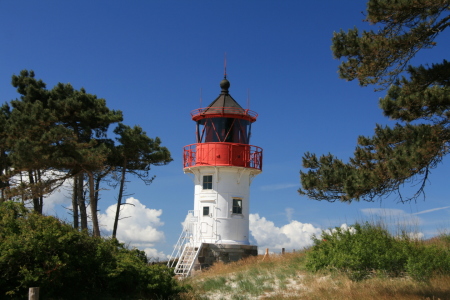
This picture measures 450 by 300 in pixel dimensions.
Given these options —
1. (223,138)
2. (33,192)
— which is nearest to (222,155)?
(223,138)

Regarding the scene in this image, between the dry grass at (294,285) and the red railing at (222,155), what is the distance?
604 cm

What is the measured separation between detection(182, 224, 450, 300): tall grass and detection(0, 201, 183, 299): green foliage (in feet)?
5.32

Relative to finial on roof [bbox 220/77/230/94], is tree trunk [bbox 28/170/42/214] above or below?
below

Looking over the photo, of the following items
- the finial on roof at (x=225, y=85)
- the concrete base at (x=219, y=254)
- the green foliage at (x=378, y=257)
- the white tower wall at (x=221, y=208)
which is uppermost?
the finial on roof at (x=225, y=85)

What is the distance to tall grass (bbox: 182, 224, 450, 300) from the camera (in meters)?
15.4

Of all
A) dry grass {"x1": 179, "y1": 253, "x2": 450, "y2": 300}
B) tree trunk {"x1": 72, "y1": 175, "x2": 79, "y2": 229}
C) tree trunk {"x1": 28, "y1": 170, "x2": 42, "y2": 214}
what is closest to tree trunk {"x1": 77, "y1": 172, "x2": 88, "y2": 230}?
tree trunk {"x1": 72, "y1": 175, "x2": 79, "y2": 229}

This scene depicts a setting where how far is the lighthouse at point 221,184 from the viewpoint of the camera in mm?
26359

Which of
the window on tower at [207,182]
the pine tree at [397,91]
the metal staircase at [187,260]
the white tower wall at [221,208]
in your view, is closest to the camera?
the pine tree at [397,91]

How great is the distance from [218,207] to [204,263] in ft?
9.40

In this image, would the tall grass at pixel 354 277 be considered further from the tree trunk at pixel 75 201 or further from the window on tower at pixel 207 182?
the tree trunk at pixel 75 201

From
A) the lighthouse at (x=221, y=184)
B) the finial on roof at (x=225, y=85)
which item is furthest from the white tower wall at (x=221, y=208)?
the finial on roof at (x=225, y=85)

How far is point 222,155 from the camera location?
26.5 meters

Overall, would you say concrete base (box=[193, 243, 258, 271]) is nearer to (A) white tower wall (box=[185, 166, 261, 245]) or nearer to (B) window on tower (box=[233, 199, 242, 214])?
(A) white tower wall (box=[185, 166, 261, 245])

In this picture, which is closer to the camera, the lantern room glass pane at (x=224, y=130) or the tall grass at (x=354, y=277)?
the tall grass at (x=354, y=277)
